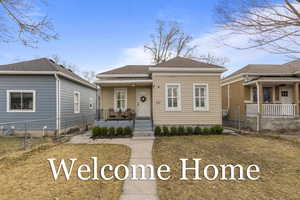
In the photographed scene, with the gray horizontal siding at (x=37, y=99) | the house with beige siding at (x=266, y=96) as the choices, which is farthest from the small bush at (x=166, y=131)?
the gray horizontal siding at (x=37, y=99)

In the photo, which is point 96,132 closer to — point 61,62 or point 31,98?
point 31,98

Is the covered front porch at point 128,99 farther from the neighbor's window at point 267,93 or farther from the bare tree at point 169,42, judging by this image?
the bare tree at point 169,42

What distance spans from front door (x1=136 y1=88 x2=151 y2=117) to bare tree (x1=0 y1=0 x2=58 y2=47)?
6.24 m

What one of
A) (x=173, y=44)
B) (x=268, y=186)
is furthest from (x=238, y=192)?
(x=173, y=44)

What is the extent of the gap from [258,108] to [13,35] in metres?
13.7

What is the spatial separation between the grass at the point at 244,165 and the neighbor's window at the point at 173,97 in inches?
137

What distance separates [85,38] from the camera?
15766 millimetres

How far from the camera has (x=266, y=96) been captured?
47.8 ft

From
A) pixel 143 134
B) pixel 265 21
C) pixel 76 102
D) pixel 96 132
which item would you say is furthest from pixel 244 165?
pixel 76 102

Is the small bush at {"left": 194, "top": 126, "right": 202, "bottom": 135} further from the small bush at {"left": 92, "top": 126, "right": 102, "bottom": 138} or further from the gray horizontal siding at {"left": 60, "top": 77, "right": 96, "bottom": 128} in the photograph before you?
the gray horizontal siding at {"left": 60, "top": 77, "right": 96, "bottom": 128}

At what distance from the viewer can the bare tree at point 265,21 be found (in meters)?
4.63

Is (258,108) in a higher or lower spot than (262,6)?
lower

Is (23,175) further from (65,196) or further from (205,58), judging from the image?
(205,58)

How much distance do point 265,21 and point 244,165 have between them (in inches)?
155
